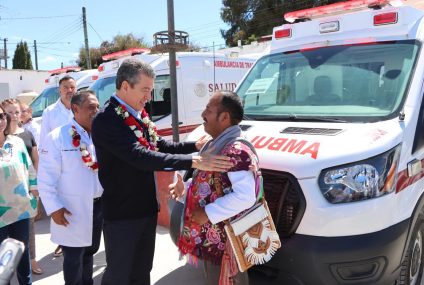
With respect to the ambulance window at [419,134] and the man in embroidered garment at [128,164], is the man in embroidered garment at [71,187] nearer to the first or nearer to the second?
the man in embroidered garment at [128,164]

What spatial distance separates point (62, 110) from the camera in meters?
5.25

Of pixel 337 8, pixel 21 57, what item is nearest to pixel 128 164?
pixel 337 8

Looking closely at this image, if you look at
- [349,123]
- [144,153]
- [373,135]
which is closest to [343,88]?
[349,123]

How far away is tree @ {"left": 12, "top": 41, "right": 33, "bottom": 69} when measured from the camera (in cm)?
5016

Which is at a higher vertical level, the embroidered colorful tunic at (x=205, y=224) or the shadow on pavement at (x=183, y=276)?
the embroidered colorful tunic at (x=205, y=224)

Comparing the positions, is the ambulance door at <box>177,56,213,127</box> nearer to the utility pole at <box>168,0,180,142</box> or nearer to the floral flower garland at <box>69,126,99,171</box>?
the utility pole at <box>168,0,180,142</box>

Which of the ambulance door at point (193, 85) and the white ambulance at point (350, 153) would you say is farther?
the ambulance door at point (193, 85)

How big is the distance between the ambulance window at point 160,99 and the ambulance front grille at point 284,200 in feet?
17.0

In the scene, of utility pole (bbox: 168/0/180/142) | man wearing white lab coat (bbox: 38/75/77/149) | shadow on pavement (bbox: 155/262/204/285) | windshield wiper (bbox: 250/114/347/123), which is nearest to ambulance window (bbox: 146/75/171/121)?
utility pole (bbox: 168/0/180/142)

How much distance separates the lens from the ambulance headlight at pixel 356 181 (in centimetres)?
268

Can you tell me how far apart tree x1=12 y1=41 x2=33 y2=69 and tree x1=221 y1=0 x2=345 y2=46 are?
25823 mm

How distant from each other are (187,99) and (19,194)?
5.27m

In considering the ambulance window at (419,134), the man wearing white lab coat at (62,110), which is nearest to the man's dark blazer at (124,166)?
the ambulance window at (419,134)

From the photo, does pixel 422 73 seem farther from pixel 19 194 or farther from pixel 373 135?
pixel 19 194
